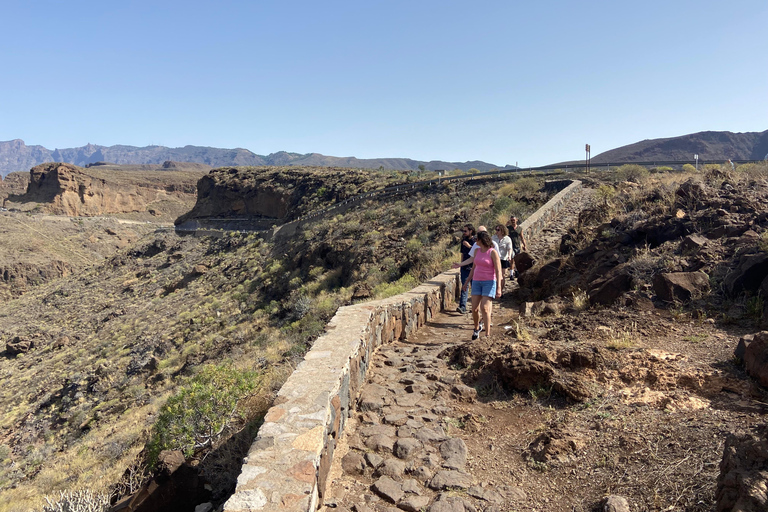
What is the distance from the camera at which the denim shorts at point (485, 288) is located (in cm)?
602

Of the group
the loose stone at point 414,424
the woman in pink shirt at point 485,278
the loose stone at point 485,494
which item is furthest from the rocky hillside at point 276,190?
the loose stone at point 485,494

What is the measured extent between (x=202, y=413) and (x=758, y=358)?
5.32m

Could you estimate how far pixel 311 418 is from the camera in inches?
124

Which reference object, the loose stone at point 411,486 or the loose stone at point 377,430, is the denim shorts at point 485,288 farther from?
the loose stone at point 411,486

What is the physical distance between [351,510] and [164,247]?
145 feet

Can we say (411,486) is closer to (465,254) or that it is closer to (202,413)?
(202,413)

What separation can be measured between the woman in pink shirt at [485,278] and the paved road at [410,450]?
97cm

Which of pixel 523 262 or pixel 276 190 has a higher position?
pixel 276 190

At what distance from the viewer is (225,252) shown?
36.1 m

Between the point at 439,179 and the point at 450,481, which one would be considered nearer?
the point at 450,481

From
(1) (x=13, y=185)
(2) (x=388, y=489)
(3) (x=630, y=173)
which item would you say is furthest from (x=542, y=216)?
(1) (x=13, y=185)

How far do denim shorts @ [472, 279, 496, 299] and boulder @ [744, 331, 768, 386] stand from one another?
275 centimetres

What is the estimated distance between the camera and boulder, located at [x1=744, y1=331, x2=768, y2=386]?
11.6 feet

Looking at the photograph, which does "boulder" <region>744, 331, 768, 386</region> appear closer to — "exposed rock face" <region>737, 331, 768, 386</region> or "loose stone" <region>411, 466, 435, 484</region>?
"exposed rock face" <region>737, 331, 768, 386</region>
